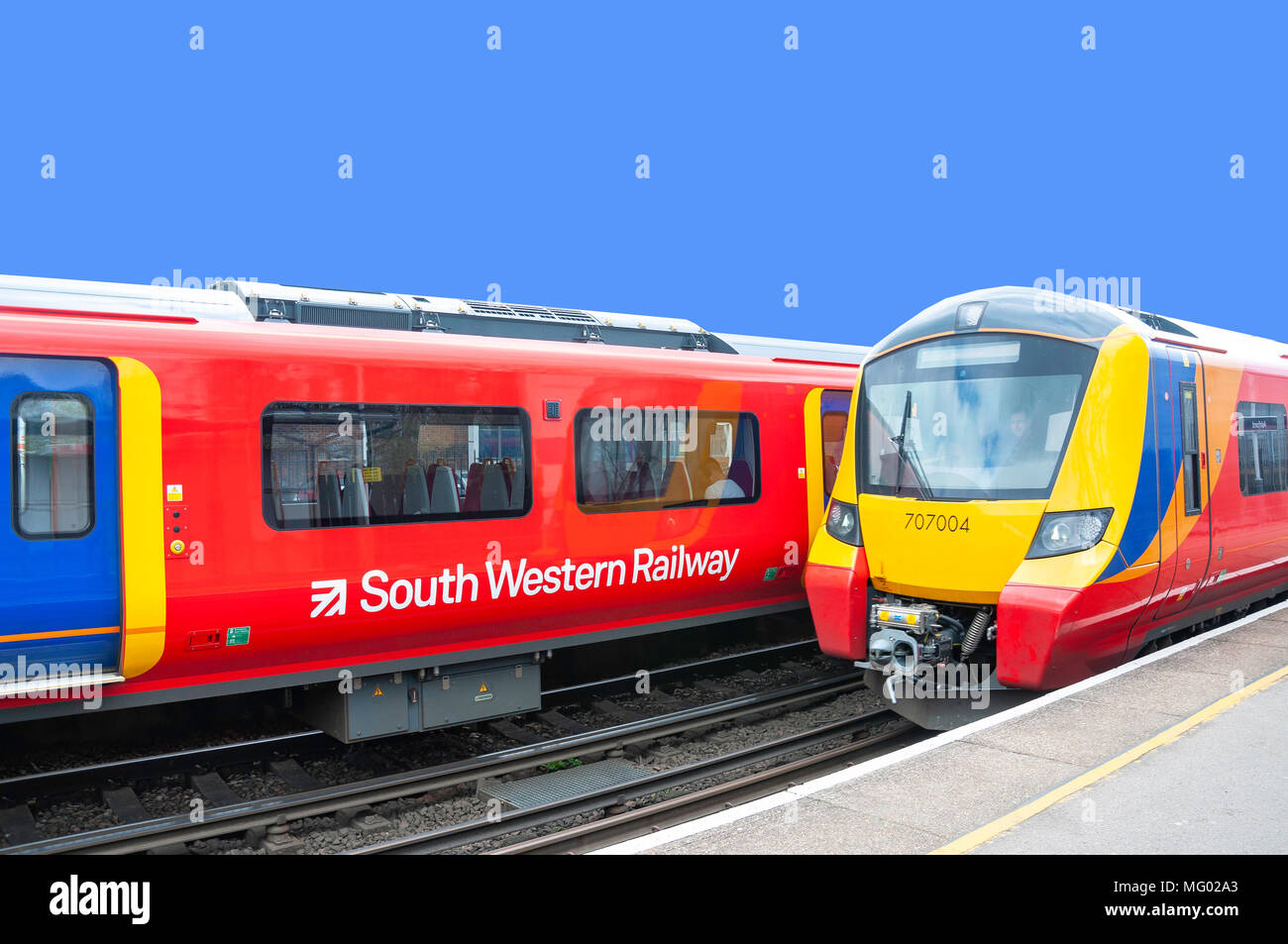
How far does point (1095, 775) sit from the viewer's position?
15.0 ft

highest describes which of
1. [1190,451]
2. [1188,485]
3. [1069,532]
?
[1190,451]

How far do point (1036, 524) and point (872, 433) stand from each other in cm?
158

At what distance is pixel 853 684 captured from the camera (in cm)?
893

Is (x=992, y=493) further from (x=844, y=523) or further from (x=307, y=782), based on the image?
(x=307, y=782)

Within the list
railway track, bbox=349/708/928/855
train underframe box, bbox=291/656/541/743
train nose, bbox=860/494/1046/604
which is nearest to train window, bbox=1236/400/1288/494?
train nose, bbox=860/494/1046/604

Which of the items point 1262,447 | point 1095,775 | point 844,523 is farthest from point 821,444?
point 1095,775

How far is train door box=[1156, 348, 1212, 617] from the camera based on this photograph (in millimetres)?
7309

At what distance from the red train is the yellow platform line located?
385 centimetres

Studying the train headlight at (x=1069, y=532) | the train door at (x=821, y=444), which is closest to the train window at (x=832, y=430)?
the train door at (x=821, y=444)

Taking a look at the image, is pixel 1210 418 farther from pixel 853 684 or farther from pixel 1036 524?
pixel 853 684

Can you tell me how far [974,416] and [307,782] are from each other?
527cm

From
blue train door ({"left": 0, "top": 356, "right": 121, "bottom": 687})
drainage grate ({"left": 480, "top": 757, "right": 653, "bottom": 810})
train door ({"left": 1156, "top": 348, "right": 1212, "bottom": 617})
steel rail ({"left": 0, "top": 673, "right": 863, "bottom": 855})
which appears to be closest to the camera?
blue train door ({"left": 0, "top": 356, "right": 121, "bottom": 687})

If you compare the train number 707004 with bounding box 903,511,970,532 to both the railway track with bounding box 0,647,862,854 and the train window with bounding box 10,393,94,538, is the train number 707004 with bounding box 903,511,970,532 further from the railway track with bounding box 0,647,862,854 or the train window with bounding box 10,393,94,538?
the train window with bounding box 10,393,94,538

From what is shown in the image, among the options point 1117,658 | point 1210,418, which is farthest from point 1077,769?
point 1210,418
